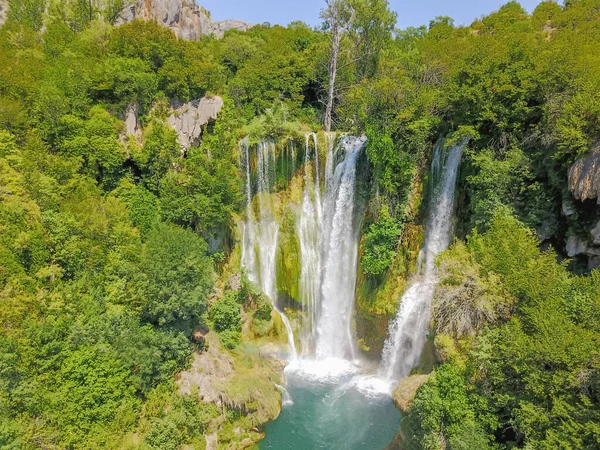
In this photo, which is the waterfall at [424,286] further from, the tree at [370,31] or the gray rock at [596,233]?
the tree at [370,31]

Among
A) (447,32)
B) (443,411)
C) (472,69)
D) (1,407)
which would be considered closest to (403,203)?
(472,69)

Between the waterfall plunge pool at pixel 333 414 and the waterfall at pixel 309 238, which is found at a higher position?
the waterfall at pixel 309 238

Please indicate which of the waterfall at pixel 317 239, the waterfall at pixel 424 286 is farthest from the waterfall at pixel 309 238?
the waterfall at pixel 424 286

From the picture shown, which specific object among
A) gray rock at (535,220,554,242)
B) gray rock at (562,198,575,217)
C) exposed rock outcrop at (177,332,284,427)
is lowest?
exposed rock outcrop at (177,332,284,427)

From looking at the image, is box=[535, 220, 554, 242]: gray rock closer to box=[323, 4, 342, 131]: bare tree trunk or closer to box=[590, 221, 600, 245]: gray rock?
box=[590, 221, 600, 245]: gray rock

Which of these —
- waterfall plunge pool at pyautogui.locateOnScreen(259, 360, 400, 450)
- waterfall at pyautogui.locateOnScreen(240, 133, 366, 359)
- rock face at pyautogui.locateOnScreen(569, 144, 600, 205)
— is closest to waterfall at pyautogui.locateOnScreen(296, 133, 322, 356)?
waterfall at pyautogui.locateOnScreen(240, 133, 366, 359)

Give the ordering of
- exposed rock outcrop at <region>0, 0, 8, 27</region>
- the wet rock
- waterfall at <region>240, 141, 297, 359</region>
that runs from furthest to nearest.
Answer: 1. exposed rock outcrop at <region>0, 0, 8, 27</region>
2. waterfall at <region>240, 141, 297, 359</region>
3. the wet rock

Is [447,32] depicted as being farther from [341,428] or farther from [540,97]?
[341,428]

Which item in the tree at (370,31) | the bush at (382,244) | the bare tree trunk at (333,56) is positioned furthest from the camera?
the tree at (370,31)
